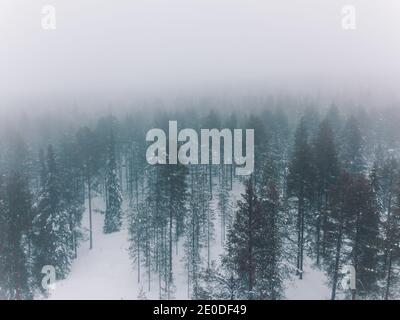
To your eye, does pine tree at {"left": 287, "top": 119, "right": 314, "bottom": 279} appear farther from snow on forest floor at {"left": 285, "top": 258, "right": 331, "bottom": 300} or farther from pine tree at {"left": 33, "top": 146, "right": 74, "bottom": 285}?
pine tree at {"left": 33, "top": 146, "right": 74, "bottom": 285}

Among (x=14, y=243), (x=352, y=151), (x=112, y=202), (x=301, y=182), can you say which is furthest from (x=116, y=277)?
(x=352, y=151)

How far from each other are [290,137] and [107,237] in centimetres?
3414

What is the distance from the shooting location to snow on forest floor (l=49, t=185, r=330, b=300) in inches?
1167

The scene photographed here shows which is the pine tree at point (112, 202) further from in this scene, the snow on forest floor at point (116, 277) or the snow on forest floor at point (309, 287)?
the snow on forest floor at point (309, 287)

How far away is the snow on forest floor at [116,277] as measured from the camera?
29.6 m

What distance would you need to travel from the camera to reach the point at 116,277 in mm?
38969

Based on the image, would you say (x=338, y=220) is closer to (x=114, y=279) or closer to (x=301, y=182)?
(x=301, y=182)

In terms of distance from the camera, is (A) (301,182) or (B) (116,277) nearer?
(A) (301,182)

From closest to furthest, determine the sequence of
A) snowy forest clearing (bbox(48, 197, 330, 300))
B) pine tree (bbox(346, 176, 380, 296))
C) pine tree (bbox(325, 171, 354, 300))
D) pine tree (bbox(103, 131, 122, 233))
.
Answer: pine tree (bbox(346, 176, 380, 296)) → pine tree (bbox(325, 171, 354, 300)) → snowy forest clearing (bbox(48, 197, 330, 300)) → pine tree (bbox(103, 131, 122, 233))

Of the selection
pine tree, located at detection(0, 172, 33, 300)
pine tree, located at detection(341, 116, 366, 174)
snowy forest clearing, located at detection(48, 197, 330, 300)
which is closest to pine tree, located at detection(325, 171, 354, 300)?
snowy forest clearing, located at detection(48, 197, 330, 300)

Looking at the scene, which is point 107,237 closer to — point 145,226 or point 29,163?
point 145,226

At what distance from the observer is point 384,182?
126 feet

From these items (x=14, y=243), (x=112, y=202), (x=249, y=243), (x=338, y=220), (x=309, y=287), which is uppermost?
(x=338, y=220)

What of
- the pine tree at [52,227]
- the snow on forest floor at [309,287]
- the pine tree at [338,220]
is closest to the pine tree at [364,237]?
the pine tree at [338,220]
